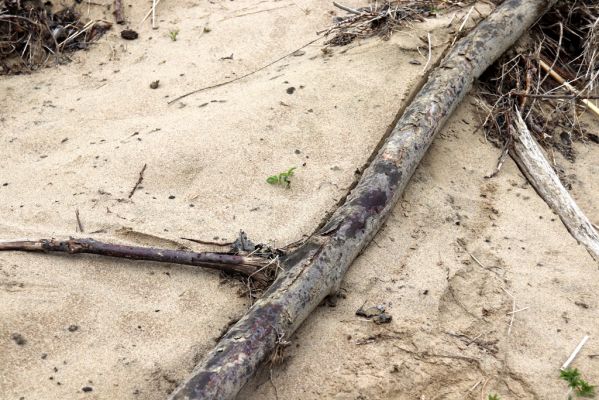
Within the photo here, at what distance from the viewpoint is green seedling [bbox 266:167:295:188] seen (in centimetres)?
356

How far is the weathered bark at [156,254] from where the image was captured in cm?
306

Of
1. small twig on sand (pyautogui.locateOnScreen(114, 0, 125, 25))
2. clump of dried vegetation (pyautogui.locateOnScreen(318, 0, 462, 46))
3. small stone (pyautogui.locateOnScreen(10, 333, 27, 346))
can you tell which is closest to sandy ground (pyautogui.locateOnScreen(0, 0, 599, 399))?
small stone (pyautogui.locateOnScreen(10, 333, 27, 346))

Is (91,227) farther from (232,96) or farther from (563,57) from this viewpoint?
(563,57)

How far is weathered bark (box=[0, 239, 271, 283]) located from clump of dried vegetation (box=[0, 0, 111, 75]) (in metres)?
2.26

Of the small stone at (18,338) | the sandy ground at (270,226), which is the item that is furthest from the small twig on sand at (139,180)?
the small stone at (18,338)

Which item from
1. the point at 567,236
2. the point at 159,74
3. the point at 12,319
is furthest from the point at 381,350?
the point at 159,74

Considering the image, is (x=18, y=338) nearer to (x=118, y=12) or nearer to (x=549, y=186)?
(x=549, y=186)

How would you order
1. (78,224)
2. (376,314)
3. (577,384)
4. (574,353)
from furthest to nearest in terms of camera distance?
(78,224), (376,314), (574,353), (577,384)

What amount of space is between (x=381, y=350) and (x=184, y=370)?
2.57 feet

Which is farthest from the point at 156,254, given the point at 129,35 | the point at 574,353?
the point at 129,35

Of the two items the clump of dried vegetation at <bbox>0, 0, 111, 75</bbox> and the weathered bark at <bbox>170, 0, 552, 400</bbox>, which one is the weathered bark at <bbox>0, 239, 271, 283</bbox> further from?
the clump of dried vegetation at <bbox>0, 0, 111, 75</bbox>

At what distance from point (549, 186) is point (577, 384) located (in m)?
1.34

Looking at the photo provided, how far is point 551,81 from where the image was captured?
14.8 ft

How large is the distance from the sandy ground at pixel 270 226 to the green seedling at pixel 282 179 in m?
0.05
